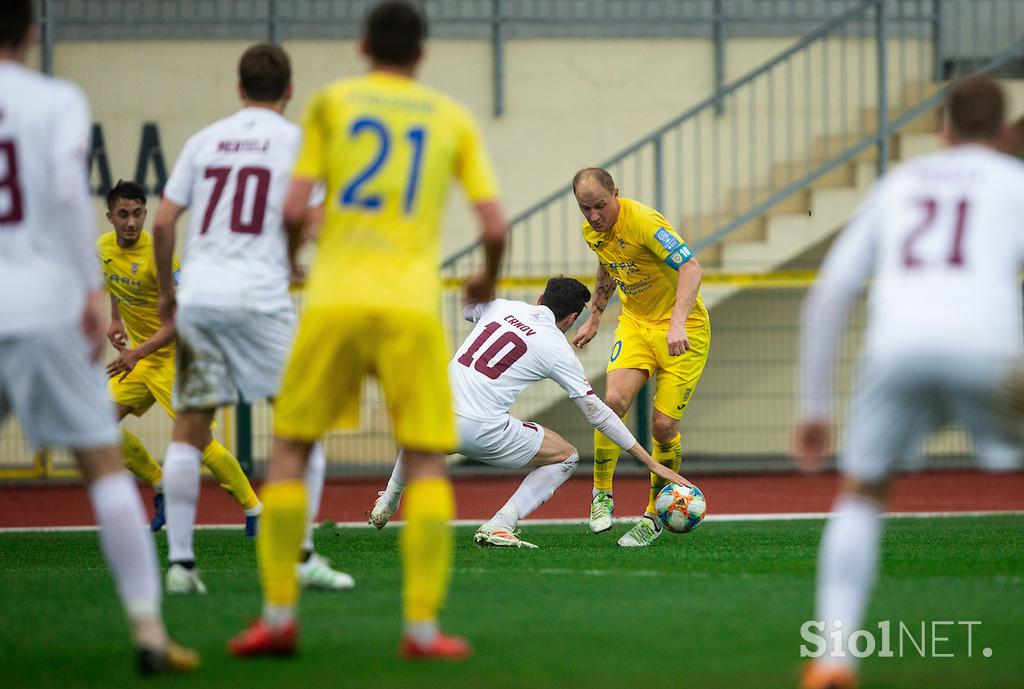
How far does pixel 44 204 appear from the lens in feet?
14.7

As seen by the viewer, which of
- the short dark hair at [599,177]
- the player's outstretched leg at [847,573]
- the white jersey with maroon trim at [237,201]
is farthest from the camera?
the short dark hair at [599,177]

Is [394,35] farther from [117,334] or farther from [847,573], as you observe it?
[117,334]

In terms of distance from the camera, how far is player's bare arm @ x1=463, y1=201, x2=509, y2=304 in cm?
479

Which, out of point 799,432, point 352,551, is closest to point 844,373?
point 352,551

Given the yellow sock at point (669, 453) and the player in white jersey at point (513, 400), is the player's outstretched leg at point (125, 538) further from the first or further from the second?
the yellow sock at point (669, 453)

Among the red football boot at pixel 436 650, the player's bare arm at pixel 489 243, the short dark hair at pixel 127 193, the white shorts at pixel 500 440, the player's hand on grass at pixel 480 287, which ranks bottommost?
the red football boot at pixel 436 650

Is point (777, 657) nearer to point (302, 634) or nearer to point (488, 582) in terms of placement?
point (302, 634)

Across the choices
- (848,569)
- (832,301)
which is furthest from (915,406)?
(848,569)

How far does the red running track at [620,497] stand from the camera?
1243cm

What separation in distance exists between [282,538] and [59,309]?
0.99m

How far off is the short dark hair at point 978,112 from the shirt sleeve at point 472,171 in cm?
146

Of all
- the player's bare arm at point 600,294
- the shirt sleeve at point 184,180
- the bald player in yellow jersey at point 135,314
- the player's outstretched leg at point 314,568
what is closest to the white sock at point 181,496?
the player's outstretched leg at point 314,568

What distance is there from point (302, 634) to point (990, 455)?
242 cm

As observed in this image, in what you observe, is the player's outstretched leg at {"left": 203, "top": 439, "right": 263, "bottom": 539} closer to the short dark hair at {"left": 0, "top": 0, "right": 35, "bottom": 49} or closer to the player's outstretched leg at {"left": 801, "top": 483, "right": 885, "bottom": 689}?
the short dark hair at {"left": 0, "top": 0, "right": 35, "bottom": 49}
